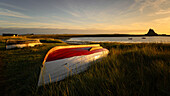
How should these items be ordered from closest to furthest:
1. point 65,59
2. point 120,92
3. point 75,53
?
point 120,92
point 65,59
point 75,53

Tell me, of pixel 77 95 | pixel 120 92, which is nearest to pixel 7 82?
Answer: pixel 77 95

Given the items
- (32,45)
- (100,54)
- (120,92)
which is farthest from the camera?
(32,45)

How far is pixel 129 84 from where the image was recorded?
2098 millimetres

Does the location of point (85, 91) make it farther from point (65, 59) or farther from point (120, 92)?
point (65, 59)

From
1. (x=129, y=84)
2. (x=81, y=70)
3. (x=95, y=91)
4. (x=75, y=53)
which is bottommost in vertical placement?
(x=81, y=70)

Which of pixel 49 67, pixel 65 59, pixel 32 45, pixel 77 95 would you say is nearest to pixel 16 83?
pixel 49 67

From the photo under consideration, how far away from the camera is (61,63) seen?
3.89 meters

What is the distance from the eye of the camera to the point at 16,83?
3.64 metres

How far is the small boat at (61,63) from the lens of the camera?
3.45 meters

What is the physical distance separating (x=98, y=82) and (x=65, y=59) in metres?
2.22

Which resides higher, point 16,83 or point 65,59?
point 65,59

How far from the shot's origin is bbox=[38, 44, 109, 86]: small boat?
3.45 meters

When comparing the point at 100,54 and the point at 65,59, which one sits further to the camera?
the point at 100,54

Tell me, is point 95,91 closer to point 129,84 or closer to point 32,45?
point 129,84
